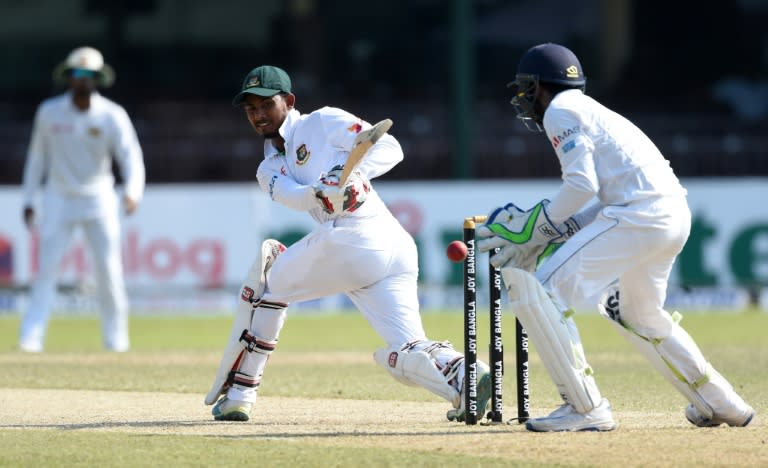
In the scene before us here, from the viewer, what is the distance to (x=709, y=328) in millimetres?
14891

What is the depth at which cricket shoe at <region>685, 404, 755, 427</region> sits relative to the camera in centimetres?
667

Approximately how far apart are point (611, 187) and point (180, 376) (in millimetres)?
4155

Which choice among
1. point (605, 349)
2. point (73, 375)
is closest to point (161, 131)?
point (605, 349)

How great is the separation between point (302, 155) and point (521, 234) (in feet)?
3.89

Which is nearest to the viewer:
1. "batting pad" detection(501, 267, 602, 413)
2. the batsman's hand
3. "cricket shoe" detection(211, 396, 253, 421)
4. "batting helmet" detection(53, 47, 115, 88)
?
"batting pad" detection(501, 267, 602, 413)

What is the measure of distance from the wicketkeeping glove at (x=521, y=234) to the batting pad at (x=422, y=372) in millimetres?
583

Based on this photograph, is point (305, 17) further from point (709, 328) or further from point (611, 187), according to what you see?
point (611, 187)

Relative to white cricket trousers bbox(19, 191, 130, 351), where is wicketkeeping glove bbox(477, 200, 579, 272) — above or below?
above

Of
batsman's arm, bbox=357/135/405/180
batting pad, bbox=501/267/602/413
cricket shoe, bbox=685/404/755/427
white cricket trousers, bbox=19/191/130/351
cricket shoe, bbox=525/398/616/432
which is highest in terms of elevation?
batsman's arm, bbox=357/135/405/180

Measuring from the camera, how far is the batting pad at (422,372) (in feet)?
22.1

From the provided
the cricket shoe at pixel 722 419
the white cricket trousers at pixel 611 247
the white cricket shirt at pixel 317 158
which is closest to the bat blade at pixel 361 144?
the white cricket shirt at pixel 317 158

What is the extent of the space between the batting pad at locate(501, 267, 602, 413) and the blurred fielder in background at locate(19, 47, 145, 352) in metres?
6.29

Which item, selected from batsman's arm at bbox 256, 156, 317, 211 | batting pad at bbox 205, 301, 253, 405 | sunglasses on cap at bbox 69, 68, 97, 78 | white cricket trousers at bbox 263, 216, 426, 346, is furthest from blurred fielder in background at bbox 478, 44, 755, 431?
sunglasses on cap at bbox 69, 68, 97, 78

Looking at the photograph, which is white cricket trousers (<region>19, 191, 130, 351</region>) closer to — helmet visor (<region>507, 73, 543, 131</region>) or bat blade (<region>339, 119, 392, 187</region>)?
bat blade (<region>339, 119, 392, 187</region>)
